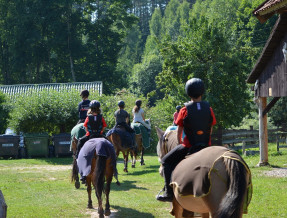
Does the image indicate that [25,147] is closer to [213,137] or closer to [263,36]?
[213,137]

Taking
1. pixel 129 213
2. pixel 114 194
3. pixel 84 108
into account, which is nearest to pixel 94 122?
pixel 129 213

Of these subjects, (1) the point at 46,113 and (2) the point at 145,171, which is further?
(1) the point at 46,113

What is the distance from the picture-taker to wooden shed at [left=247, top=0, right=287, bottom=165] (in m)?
17.8

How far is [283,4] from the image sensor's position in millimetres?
15852

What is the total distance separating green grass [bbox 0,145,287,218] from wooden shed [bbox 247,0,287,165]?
2353mm

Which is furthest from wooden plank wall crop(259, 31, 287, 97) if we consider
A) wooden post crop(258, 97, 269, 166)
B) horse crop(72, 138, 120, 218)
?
horse crop(72, 138, 120, 218)

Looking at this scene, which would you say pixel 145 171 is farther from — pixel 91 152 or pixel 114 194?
pixel 91 152

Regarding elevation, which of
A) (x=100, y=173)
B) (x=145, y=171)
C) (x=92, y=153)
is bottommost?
(x=145, y=171)

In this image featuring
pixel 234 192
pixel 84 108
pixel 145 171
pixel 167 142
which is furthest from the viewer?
pixel 145 171

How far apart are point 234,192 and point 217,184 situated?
0.92 feet

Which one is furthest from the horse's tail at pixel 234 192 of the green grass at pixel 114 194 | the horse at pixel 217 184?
the green grass at pixel 114 194

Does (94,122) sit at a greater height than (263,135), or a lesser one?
greater

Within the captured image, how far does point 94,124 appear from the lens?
448 inches

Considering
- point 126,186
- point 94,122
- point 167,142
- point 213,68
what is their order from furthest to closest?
point 213,68 < point 126,186 < point 94,122 < point 167,142
